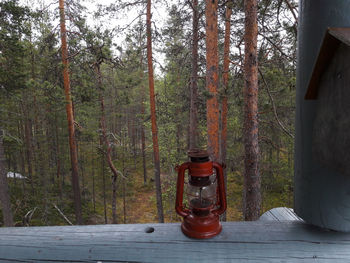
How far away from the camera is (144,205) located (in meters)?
17.3

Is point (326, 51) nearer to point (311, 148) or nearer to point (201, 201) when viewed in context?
point (311, 148)

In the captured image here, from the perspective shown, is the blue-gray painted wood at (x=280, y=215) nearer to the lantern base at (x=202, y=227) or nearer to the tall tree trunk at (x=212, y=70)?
the lantern base at (x=202, y=227)

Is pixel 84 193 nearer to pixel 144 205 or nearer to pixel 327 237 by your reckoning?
pixel 144 205

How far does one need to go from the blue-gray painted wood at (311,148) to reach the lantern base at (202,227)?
0.42 metres

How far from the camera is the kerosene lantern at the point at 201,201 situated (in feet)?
3.28

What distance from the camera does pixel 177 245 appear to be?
951mm

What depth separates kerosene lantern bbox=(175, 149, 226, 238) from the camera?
100 centimetres

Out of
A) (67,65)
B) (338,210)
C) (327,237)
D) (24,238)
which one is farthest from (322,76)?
(67,65)

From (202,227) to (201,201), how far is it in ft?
0.65

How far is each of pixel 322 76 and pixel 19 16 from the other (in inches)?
346

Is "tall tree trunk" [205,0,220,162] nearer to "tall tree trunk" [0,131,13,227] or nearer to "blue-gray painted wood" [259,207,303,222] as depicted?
"blue-gray painted wood" [259,207,303,222]

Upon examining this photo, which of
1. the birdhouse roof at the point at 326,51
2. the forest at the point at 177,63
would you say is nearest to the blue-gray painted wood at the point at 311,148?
the birdhouse roof at the point at 326,51

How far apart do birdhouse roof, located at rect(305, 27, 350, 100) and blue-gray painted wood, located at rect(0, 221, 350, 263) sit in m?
0.63

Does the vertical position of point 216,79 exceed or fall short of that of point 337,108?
it exceeds it
